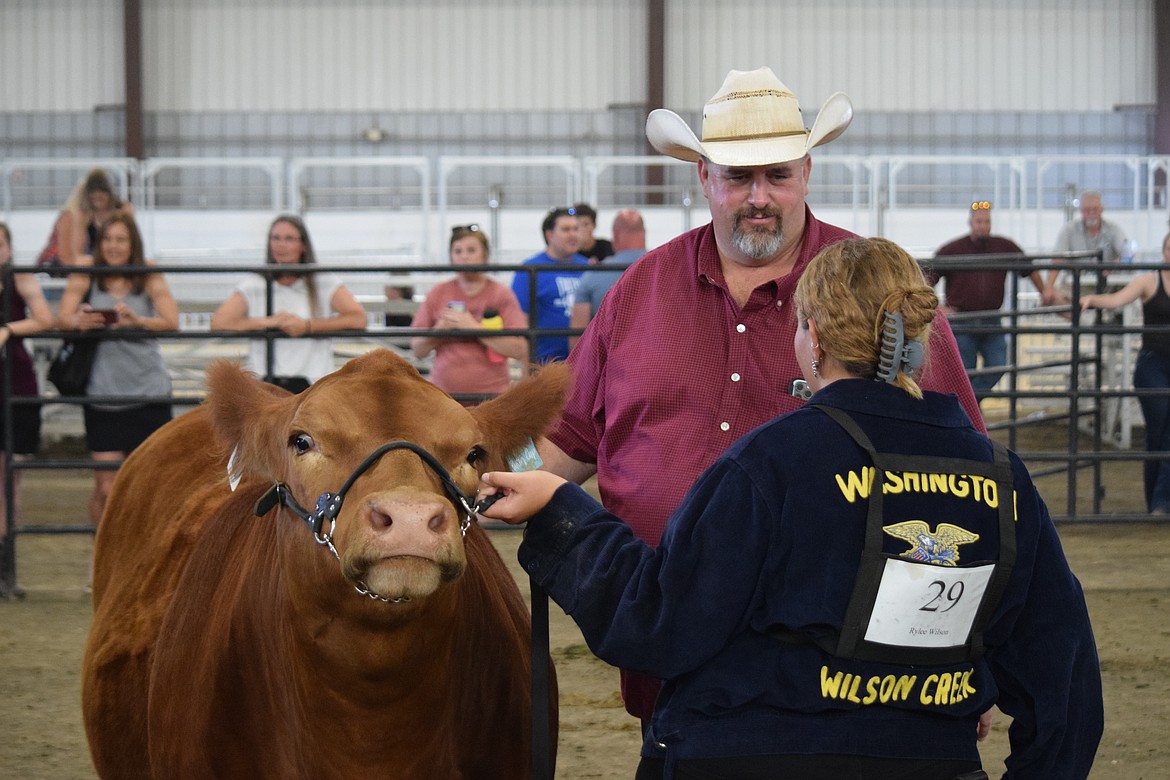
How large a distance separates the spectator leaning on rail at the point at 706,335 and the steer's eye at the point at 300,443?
582 millimetres

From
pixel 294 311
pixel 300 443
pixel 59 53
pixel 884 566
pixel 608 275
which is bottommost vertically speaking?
pixel 884 566

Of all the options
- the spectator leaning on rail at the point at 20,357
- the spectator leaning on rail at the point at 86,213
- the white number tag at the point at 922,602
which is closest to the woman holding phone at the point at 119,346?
the spectator leaning on rail at the point at 20,357

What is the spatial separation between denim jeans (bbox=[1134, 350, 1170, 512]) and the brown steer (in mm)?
5368

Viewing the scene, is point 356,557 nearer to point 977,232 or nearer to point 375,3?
point 977,232

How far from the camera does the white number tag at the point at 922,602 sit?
1.69 m

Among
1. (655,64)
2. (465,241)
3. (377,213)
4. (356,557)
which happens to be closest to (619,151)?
(655,64)

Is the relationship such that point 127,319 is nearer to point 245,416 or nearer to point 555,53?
point 245,416

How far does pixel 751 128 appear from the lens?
102 inches

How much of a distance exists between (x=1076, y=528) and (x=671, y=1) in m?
12.8

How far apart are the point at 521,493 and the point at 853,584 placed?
1.63 feet

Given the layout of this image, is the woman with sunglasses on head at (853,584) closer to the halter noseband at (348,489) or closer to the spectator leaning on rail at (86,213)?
the halter noseband at (348,489)

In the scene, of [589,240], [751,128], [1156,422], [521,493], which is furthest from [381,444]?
[1156,422]

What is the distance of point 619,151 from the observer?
18328 millimetres

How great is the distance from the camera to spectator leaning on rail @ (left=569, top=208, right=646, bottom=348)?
6.54m
